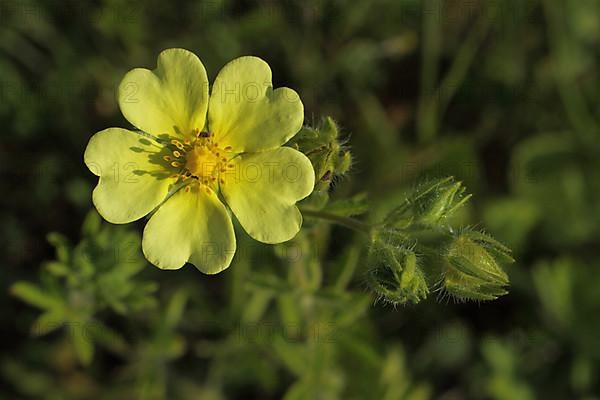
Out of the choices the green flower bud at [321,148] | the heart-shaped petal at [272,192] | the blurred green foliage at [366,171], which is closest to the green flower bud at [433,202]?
the green flower bud at [321,148]

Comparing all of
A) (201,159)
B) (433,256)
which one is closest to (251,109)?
(201,159)

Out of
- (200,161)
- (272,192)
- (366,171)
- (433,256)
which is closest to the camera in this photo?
(272,192)

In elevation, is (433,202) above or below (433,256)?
above

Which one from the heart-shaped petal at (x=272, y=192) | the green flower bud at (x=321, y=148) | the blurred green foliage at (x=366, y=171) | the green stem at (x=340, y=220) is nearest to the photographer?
the heart-shaped petal at (x=272, y=192)

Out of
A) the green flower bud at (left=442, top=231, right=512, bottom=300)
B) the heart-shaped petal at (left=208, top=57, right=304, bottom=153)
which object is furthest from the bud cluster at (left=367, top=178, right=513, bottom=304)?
the heart-shaped petal at (left=208, top=57, right=304, bottom=153)

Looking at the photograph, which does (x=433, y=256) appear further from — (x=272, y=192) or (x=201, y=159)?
(x=201, y=159)

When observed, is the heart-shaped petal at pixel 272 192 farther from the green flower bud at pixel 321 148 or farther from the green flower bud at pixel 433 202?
the green flower bud at pixel 433 202
